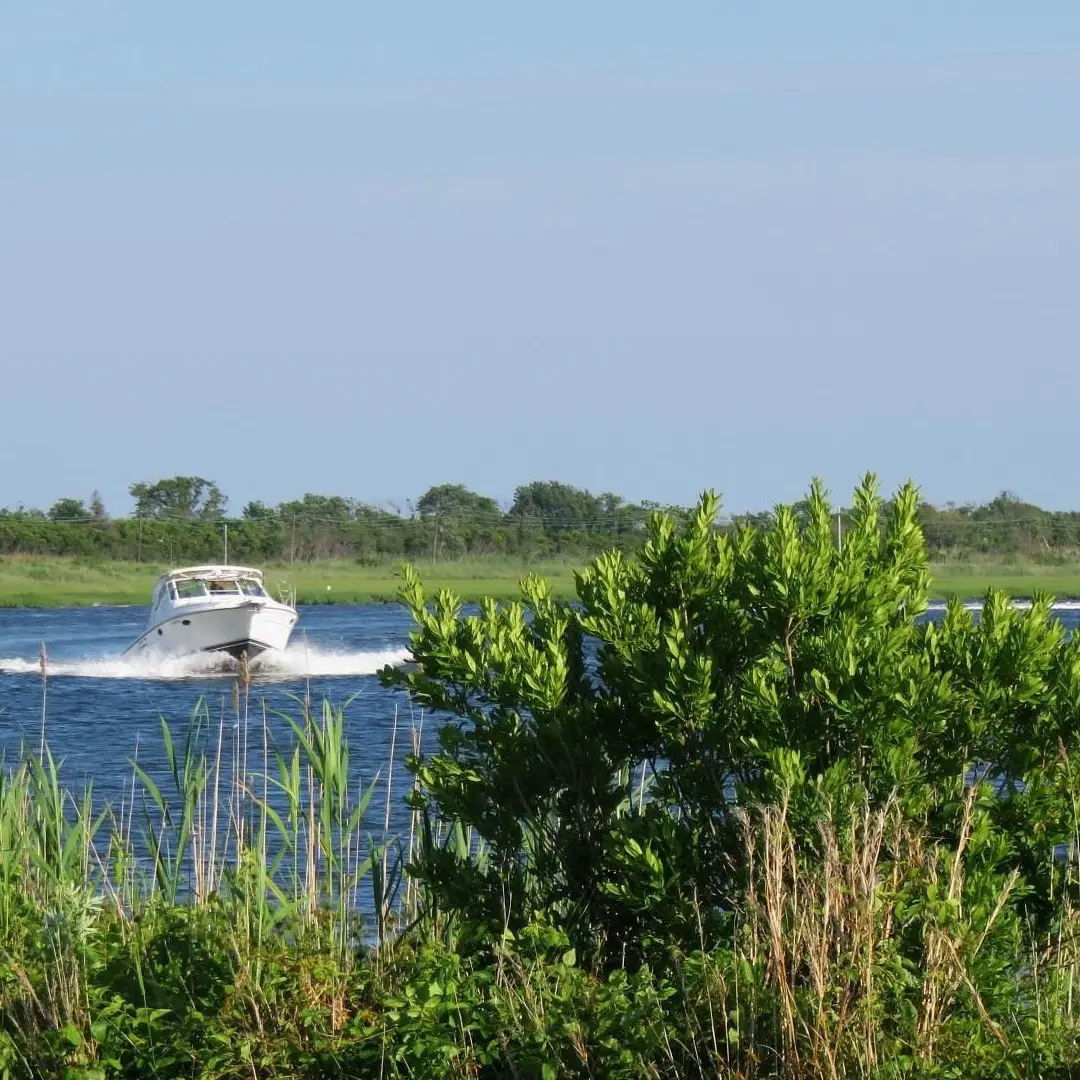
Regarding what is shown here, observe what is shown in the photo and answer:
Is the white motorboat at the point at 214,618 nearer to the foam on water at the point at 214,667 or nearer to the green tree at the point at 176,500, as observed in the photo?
the foam on water at the point at 214,667

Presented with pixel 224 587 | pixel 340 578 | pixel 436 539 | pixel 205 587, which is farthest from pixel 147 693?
pixel 436 539

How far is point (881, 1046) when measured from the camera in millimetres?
5688

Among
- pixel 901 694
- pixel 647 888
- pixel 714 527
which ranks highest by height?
pixel 714 527

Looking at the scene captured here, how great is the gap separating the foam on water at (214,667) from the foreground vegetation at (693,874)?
106ft

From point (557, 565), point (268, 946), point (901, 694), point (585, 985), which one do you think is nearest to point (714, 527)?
point (901, 694)

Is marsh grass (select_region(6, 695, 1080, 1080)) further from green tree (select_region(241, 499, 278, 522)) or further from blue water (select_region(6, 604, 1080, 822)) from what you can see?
green tree (select_region(241, 499, 278, 522))

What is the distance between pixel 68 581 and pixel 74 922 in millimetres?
79914

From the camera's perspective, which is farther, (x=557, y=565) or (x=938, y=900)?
(x=557, y=565)

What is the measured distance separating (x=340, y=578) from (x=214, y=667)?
148 ft

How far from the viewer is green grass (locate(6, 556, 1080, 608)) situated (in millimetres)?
75312

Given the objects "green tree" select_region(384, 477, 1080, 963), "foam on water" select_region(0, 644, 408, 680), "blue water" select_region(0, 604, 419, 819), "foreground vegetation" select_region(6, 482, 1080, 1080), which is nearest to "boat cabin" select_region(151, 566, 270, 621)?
"foam on water" select_region(0, 644, 408, 680)

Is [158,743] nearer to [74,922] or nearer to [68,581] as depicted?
[74,922]

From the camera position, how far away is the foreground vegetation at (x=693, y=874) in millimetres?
5875

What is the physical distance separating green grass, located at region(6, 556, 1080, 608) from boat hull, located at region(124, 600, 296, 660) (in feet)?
83.0
